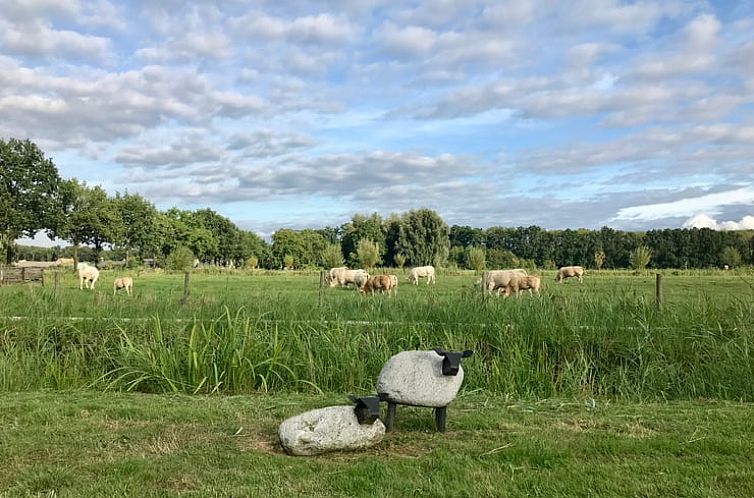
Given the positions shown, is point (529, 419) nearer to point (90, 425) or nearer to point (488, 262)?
point (90, 425)

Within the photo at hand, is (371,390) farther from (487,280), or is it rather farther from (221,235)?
(221,235)

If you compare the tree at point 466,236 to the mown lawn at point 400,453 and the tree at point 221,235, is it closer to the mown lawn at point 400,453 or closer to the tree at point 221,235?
the tree at point 221,235

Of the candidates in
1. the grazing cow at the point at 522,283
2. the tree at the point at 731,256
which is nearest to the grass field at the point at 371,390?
the grazing cow at the point at 522,283

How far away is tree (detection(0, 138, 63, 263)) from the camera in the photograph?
49719 mm

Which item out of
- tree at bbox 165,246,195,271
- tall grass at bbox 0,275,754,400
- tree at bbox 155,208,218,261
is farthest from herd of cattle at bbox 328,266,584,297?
tree at bbox 155,208,218,261

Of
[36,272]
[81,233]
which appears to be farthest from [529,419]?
[81,233]

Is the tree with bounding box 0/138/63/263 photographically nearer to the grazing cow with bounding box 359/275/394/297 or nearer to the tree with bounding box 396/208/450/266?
the tree with bounding box 396/208/450/266

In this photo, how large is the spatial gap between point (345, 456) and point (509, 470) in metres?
1.15

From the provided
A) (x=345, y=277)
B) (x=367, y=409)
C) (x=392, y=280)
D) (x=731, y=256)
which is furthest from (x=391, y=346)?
(x=731, y=256)

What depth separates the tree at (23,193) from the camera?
49719 mm

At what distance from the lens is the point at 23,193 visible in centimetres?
5147

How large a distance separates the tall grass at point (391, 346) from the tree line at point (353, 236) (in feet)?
120

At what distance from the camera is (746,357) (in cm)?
688

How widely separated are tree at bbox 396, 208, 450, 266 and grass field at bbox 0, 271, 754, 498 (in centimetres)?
5165
